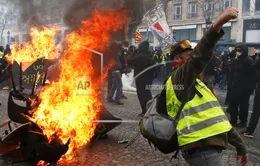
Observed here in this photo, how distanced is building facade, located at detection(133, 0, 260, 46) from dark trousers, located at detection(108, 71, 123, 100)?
61.2 feet

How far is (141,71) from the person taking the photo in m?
8.05

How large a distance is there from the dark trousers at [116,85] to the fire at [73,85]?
3885 millimetres

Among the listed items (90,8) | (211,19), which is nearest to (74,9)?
(90,8)

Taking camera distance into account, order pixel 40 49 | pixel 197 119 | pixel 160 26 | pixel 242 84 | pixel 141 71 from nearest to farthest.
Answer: pixel 197 119
pixel 40 49
pixel 242 84
pixel 141 71
pixel 160 26

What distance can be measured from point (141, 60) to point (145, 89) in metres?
0.77

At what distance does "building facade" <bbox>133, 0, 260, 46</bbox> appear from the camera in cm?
3228

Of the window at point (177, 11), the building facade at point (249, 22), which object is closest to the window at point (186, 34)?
the window at point (177, 11)

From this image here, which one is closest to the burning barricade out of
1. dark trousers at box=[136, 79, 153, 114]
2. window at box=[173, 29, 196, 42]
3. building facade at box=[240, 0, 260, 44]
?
dark trousers at box=[136, 79, 153, 114]

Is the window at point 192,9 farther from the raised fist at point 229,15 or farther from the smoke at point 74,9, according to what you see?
the raised fist at point 229,15

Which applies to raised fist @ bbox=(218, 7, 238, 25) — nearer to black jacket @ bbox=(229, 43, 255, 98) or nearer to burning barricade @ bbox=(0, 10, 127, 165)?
burning barricade @ bbox=(0, 10, 127, 165)

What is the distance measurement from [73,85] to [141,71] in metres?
3.61

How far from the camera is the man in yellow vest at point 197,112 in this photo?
224 centimetres

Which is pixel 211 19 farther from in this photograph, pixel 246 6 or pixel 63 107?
pixel 63 107

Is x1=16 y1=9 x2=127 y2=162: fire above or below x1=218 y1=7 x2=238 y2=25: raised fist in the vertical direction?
below
